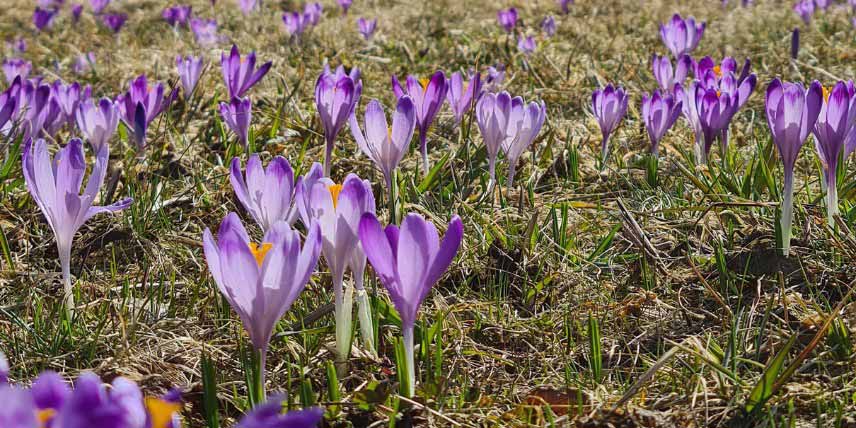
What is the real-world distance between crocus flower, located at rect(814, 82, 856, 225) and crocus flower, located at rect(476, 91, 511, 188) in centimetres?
85

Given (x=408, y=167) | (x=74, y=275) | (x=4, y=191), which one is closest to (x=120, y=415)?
(x=74, y=275)

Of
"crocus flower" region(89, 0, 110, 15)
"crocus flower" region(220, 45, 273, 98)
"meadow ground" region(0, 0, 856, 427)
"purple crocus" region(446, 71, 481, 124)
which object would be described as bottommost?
"meadow ground" region(0, 0, 856, 427)

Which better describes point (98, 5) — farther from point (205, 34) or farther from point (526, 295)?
point (526, 295)

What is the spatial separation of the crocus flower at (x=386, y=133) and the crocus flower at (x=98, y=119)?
1078mm

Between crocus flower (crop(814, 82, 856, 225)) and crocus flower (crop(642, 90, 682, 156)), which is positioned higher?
crocus flower (crop(814, 82, 856, 225))

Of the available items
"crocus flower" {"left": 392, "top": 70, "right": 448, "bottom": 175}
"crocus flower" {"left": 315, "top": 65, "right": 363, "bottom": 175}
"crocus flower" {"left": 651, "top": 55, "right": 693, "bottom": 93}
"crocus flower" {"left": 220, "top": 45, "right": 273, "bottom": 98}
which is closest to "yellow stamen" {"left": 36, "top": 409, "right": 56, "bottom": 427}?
"crocus flower" {"left": 315, "top": 65, "right": 363, "bottom": 175}

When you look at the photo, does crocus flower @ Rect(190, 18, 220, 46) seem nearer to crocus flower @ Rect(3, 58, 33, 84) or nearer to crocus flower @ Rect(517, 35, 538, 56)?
crocus flower @ Rect(3, 58, 33, 84)

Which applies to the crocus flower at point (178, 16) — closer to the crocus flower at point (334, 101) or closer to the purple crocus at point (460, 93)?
the purple crocus at point (460, 93)

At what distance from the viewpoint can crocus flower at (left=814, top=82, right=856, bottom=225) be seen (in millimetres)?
1868

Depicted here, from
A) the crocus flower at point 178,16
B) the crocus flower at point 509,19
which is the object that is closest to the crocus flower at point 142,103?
the crocus flower at point 509,19

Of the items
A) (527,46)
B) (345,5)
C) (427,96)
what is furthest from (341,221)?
(345,5)

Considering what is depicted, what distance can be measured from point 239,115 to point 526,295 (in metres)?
1.30

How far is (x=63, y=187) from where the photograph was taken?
1.68 metres

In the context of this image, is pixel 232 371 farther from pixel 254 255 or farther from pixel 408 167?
pixel 408 167
